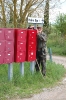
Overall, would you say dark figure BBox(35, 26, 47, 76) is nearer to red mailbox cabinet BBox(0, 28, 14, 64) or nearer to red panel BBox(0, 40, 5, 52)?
red mailbox cabinet BBox(0, 28, 14, 64)

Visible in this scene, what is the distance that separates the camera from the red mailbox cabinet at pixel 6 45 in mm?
9633

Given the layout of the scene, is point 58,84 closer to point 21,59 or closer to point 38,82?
point 38,82

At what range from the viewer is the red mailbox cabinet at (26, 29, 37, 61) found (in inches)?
420

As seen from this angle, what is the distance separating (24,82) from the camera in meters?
10.0

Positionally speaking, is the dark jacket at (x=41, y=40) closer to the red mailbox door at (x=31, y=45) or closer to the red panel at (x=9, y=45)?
the red mailbox door at (x=31, y=45)

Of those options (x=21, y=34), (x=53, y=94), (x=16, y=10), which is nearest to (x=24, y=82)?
(x=53, y=94)

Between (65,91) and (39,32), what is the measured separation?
2.51 m

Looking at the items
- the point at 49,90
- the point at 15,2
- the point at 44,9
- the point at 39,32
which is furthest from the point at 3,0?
the point at 49,90

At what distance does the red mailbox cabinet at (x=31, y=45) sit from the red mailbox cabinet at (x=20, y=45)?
0.20m

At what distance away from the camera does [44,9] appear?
59.9ft

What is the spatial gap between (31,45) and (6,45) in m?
1.31

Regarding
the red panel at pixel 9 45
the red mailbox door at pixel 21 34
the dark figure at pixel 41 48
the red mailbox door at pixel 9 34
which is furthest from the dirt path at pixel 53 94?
the red mailbox door at pixel 9 34

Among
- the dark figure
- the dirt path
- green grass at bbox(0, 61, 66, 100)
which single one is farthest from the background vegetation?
the dirt path

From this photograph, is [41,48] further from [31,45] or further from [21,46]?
[21,46]
